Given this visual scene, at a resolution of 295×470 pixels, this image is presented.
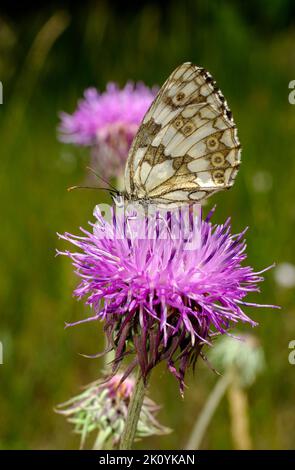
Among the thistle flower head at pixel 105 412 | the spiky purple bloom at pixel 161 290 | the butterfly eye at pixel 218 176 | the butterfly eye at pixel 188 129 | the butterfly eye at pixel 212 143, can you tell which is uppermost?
the butterfly eye at pixel 188 129

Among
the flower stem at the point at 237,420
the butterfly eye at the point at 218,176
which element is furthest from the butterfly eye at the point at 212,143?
the flower stem at the point at 237,420

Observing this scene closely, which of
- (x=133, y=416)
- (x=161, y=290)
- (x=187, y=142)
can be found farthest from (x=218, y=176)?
(x=133, y=416)

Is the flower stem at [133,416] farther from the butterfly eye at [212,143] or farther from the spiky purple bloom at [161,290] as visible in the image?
the butterfly eye at [212,143]

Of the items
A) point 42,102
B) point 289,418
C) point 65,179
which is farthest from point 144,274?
point 42,102

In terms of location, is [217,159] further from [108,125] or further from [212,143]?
[108,125]

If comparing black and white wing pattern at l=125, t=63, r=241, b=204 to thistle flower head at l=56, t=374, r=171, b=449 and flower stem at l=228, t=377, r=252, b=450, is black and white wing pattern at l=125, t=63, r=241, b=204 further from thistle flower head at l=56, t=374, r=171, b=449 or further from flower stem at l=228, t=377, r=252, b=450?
flower stem at l=228, t=377, r=252, b=450

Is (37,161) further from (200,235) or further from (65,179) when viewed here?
(200,235)
